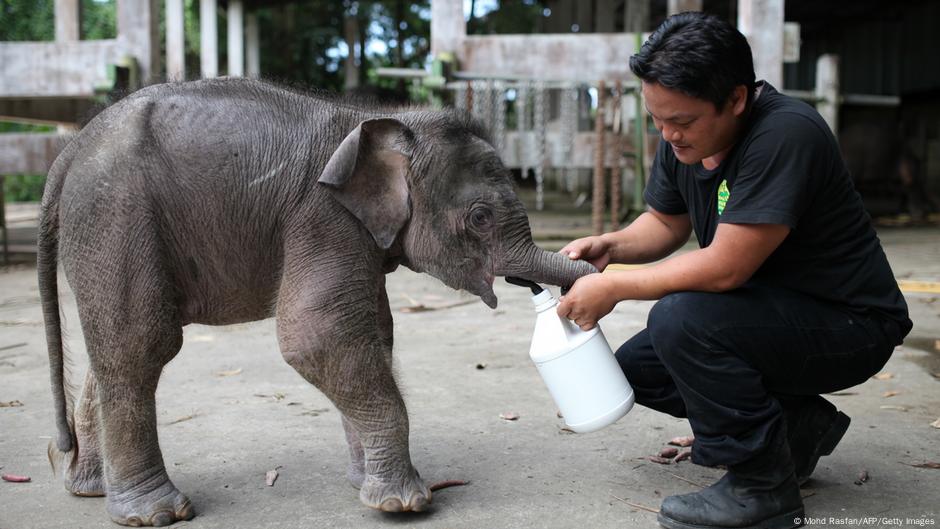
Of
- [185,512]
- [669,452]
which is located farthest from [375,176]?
[669,452]

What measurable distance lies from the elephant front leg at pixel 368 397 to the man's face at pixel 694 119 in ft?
3.61

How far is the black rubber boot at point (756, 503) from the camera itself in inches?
105

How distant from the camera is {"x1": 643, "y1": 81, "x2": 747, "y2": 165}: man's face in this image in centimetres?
261

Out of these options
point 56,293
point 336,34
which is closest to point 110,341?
point 56,293

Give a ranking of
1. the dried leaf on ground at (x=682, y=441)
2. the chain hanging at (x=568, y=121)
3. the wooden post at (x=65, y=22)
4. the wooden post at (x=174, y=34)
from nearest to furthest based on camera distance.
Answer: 1. the dried leaf on ground at (x=682, y=441)
2. the chain hanging at (x=568, y=121)
3. the wooden post at (x=65, y=22)
4. the wooden post at (x=174, y=34)

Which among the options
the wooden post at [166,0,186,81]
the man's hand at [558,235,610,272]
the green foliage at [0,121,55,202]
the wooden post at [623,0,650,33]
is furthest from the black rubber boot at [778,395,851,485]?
the green foliage at [0,121,55,202]

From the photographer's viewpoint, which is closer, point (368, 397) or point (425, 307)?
point (368, 397)

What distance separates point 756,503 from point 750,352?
45 centimetres

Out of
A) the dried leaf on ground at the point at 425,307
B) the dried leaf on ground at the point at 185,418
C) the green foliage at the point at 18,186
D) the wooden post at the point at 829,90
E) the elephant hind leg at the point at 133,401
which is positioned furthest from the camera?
the green foliage at the point at 18,186

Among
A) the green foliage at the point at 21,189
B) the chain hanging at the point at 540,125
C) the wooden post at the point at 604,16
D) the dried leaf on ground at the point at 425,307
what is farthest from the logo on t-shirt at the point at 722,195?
the green foliage at the point at 21,189

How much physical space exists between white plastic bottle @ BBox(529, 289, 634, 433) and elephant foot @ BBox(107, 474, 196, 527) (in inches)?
46.7

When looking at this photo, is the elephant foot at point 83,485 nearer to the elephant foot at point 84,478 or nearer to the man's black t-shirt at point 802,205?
the elephant foot at point 84,478

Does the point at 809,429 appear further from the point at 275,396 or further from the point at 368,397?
the point at 275,396

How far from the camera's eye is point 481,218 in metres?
2.97
